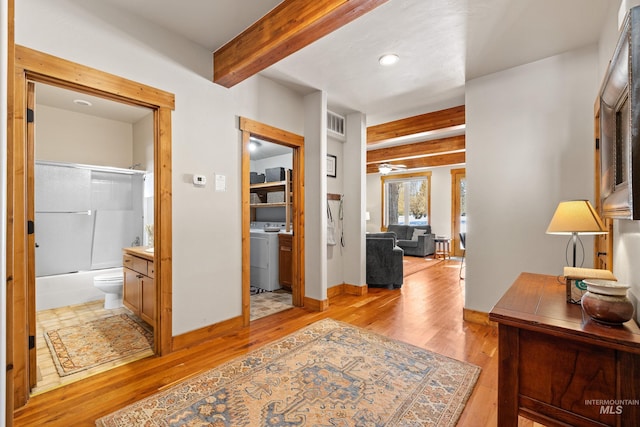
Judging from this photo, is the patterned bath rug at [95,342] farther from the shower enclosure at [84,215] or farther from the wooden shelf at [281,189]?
the wooden shelf at [281,189]

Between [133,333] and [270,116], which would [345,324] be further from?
[270,116]

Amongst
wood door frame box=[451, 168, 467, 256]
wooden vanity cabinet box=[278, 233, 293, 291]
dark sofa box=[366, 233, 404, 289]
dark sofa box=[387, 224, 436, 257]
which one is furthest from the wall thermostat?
wood door frame box=[451, 168, 467, 256]

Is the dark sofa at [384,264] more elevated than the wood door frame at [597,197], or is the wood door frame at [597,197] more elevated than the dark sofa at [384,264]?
the wood door frame at [597,197]

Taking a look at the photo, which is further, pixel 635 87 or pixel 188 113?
pixel 188 113

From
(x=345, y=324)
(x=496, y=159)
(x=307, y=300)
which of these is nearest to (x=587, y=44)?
(x=496, y=159)

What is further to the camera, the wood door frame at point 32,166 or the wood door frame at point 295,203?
the wood door frame at point 295,203

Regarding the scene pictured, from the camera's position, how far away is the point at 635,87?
3.49ft

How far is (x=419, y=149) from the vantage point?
6352 mm

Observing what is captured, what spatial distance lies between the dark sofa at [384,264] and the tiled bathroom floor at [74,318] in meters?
1.40

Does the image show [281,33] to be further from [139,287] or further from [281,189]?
[281,189]

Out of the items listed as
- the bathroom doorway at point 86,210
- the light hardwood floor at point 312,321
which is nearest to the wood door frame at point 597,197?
the light hardwood floor at point 312,321

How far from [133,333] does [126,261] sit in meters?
0.89

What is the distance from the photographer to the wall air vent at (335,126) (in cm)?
430

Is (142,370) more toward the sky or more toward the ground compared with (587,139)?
more toward the ground
